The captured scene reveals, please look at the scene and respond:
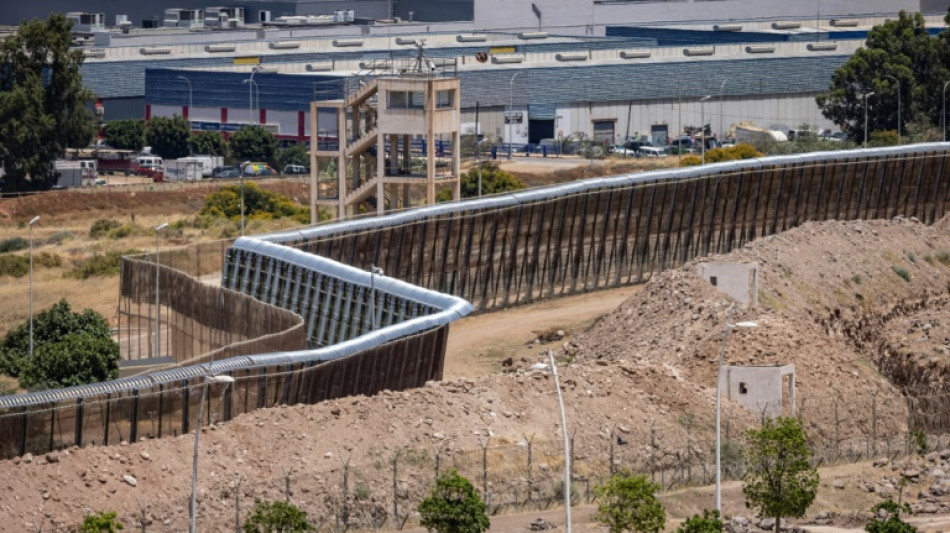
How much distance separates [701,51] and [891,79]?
2081cm

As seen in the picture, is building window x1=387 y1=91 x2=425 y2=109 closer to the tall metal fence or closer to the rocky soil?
the tall metal fence

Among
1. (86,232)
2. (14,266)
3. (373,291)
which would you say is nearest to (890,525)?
(373,291)

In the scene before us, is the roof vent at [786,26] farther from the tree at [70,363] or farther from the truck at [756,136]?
the tree at [70,363]

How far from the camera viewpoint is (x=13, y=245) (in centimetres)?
8950

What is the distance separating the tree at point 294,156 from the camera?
124 meters

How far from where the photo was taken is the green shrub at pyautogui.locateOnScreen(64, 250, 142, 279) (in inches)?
3214

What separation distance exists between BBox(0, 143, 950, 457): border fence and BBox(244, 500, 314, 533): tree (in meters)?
5.81

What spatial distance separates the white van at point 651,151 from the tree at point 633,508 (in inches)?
3455

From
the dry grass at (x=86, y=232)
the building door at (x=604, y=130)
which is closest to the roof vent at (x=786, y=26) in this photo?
the building door at (x=604, y=130)

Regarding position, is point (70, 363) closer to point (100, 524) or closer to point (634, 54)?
point (100, 524)

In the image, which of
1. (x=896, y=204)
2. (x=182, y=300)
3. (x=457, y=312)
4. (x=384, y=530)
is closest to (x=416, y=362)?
→ (x=457, y=312)

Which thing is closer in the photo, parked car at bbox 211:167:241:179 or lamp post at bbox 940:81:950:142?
lamp post at bbox 940:81:950:142

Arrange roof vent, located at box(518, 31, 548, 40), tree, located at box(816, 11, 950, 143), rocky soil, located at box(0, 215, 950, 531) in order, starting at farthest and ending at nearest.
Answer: roof vent, located at box(518, 31, 548, 40), tree, located at box(816, 11, 950, 143), rocky soil, located at box(0, 215, 950, 531)

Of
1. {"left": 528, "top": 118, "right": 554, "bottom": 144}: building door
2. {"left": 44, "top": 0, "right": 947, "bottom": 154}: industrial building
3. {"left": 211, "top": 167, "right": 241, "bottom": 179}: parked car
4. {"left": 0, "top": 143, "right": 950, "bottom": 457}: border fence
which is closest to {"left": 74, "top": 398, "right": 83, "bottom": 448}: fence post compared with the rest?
{"left": 0, "top": 143, "right": 950, "bottom": 457}: border fence
